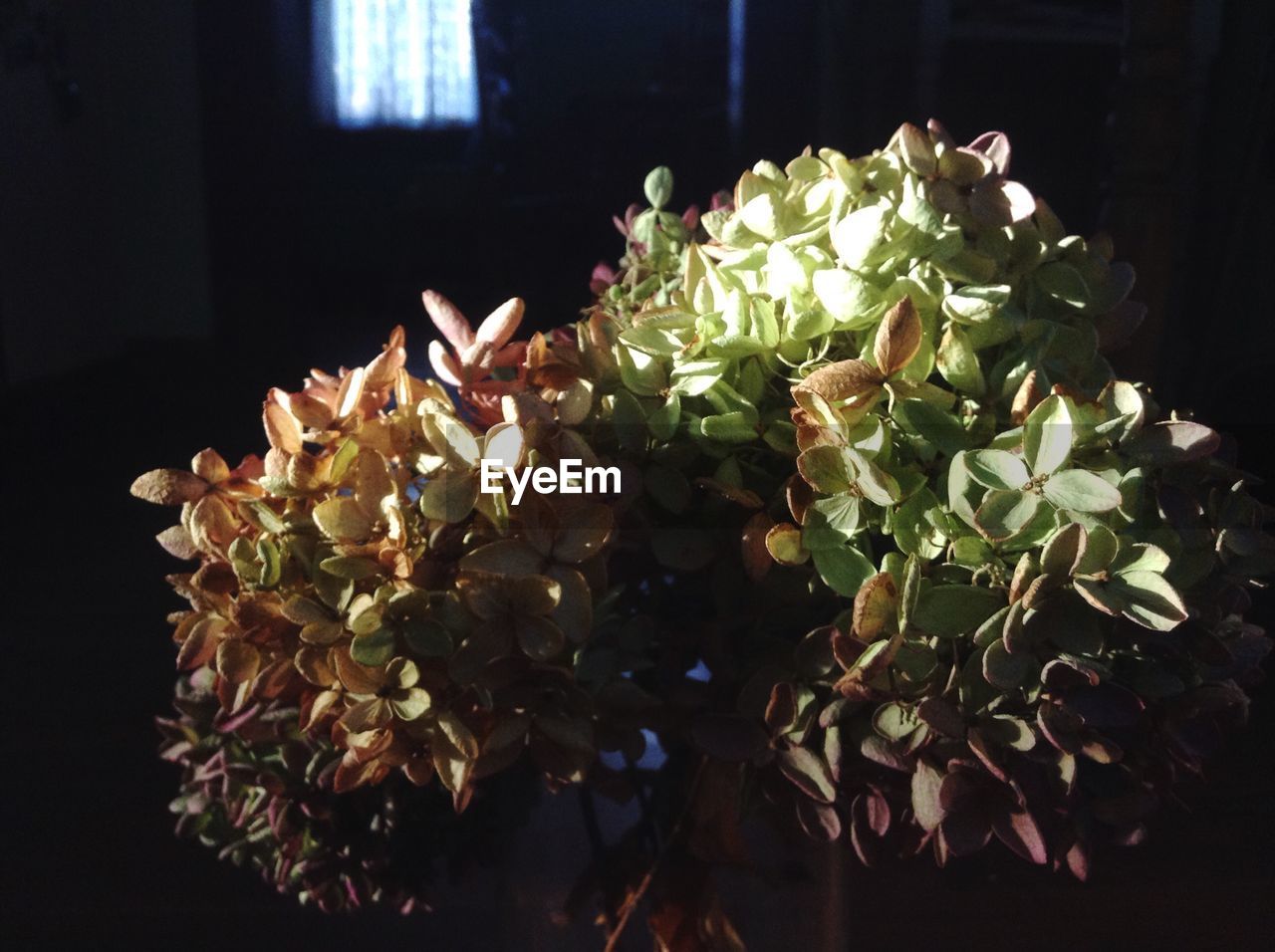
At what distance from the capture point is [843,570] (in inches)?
11.1

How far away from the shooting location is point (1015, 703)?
0.28 m

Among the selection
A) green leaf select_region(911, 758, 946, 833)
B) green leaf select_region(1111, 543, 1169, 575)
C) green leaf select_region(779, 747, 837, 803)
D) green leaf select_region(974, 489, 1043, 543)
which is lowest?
green leaf select_region(779, 747, 837, 803)

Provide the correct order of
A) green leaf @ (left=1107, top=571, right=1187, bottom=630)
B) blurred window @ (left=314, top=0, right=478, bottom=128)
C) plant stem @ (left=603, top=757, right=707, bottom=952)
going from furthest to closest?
blurred window @ (left=314, top=0, right=478, bottom=128)
plant stem @ (left=603, top=757, right=707, bottom=952)
green leaf @ (left=1107, top=571, right=1187, bottom=630)

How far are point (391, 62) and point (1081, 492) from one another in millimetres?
552

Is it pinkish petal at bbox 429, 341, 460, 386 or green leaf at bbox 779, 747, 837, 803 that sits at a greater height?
A: pinkish petal at bbox 429, 341, 460, 386

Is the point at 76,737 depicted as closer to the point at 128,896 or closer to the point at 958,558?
the point at 128,896

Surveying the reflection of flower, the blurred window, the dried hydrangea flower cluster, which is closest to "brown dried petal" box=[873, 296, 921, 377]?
the dried hydrangea flower cluster

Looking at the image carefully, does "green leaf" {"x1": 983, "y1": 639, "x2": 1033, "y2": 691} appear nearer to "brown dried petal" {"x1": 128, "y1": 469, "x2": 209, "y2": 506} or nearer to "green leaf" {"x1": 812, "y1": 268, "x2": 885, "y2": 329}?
"green leaf" {"x1": 812, "y1": 268, "x2": 885, "y2": 329}

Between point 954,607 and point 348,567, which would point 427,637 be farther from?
point 954,607

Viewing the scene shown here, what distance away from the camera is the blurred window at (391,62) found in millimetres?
655

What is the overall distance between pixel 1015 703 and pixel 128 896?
1.06 feet

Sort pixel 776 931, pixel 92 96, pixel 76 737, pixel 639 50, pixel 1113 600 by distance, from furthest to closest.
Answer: pixel 639 50 < pixel 92 96 < pixel 76 737 < pixel 776 931 < pixel 1113 600

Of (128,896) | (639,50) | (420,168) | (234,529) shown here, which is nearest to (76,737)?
(128,896)

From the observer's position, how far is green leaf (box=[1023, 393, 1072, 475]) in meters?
0.25
